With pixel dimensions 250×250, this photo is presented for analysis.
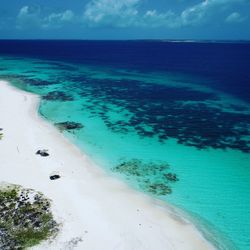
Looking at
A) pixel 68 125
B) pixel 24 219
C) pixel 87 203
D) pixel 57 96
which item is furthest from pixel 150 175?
pixel 57 96

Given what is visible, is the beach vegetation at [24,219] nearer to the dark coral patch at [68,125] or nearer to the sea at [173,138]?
the sea at [173,138]

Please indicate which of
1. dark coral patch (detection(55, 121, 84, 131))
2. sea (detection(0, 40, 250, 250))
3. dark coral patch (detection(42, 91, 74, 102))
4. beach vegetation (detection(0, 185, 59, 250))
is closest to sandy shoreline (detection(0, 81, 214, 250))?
beach vegetation (detection(0, 185, 59, 250))

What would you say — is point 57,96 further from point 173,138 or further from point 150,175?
point 150,175

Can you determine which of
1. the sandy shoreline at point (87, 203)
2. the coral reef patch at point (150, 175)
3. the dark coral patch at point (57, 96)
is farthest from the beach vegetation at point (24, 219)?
the dark coral patch at point (57, 96)

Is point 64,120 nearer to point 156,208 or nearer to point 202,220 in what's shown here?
point 156,208

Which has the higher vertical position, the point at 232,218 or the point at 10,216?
the point at 10,216

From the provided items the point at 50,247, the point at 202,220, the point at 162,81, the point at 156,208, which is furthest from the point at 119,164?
the point at 162,81
